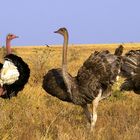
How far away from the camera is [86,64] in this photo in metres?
8.67

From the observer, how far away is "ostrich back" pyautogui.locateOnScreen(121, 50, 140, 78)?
8.60 metres

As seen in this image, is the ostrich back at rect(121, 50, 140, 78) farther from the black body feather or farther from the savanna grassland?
the savanna grassland

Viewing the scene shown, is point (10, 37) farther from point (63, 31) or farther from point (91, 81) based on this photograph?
point (91, 81)

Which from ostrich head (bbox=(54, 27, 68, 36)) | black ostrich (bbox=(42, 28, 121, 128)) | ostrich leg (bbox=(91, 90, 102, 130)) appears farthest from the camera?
Answer: ostrich head (bbox=(54, 27, 68, 36))

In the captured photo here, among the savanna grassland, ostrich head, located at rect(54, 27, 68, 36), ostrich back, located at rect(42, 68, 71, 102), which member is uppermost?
ostrich head, located at rect(54, 27, 68, 36)

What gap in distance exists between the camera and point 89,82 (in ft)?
27.4

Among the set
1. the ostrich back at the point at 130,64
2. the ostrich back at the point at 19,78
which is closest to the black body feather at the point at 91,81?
the ostrich back at the point at 130,64

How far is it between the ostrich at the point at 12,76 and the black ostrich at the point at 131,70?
157 centimetres

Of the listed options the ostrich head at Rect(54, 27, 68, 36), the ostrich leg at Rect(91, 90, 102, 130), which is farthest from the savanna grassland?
the ostrich head at Rect(54, 27, 68, 36)

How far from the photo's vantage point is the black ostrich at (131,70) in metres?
8.56

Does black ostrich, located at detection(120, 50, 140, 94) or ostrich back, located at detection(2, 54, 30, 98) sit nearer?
black ostrich, located at detection(120, 50, 140, 94)

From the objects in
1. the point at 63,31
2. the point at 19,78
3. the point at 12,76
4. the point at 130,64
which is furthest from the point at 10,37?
the point at 130,64

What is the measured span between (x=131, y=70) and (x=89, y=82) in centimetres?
72

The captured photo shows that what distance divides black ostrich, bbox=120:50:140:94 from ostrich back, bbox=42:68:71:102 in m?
0.94
